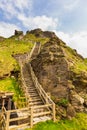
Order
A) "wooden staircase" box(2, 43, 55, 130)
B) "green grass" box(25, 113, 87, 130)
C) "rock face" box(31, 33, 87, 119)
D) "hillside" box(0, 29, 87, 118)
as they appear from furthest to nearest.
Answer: "hillside" box(0, 29, 87, 118) < "rock face" box(31, 33, 87, 119) < "green grass" box(25, 113, 87, 130) < "wooden staircase" box(2, 43, 55, 130)

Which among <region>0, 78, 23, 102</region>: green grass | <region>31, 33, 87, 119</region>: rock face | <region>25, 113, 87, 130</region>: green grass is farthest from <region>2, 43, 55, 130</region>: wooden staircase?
<region>31, 33, 87, 119</region>: rock face

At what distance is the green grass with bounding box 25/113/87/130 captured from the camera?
564 inches

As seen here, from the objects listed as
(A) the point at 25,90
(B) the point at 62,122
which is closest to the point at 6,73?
(A) the point at 25,90

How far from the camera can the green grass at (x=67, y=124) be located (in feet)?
47.0

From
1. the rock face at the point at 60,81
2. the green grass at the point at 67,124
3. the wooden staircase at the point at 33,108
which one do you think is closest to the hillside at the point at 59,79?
the rock face at the point at 60,81

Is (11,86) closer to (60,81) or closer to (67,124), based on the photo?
(60,81)

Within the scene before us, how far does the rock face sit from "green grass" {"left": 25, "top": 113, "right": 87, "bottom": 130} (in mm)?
610

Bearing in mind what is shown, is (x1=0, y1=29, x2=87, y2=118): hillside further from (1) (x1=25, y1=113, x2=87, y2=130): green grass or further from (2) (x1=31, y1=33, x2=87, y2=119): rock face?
(1) (x1=25, y1=113, x2=87, y2=130): green grass

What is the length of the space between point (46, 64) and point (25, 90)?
4.34m

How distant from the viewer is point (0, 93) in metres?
16.9

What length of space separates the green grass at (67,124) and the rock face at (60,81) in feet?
2.00

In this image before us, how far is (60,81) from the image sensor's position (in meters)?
18.9

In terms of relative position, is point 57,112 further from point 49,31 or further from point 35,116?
point 49,31

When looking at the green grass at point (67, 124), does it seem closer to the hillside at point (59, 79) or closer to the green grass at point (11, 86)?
the hillside at point (59, 79)
